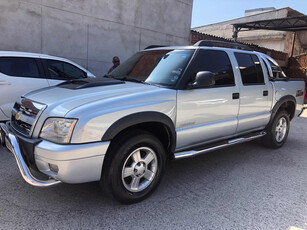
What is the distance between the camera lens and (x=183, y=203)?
3.03 m

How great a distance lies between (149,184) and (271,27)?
1868cm

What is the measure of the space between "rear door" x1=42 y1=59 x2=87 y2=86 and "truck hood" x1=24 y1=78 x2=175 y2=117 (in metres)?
2.25

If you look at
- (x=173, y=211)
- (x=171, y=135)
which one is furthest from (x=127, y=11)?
(x=173, y=211)

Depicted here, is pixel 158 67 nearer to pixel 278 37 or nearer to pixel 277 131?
pixel 277 131

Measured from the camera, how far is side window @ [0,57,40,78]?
4.89m

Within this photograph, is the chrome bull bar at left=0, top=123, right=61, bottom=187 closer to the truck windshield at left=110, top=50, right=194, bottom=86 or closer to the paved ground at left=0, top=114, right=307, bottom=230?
the paved ground at left=0, top=114, right=307, bottom=230

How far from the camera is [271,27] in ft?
59.9

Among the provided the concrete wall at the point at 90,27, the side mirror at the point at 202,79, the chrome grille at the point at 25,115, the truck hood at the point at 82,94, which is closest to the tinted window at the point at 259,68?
the side mirror at the point at 202,79

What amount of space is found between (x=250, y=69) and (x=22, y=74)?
4245 mm

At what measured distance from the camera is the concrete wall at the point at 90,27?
7623mm

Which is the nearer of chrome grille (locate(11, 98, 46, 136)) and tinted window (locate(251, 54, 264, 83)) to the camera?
chrome grille (locate(11, 98, 46, 136))

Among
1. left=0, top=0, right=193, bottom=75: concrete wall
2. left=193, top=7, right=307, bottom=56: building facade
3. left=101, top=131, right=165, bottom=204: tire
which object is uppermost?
left=193, top=7, right=307, bottom=56: building facade

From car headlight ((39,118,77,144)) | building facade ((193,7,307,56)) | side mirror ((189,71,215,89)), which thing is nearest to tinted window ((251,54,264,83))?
side mirror ((189,71,215,89))

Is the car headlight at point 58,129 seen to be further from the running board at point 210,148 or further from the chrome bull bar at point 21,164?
the running board at point 210,148
